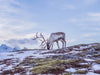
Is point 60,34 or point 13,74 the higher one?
point 60,34

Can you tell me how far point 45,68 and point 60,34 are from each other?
20.0 metres

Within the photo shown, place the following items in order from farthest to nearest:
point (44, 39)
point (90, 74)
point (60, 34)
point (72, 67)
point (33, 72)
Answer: point (44, 39)
point (60, 34)
point (72, 67)
point (33, 72)
point (90, 74)

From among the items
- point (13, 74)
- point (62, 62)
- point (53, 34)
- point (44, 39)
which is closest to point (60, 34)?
point (53, 34)

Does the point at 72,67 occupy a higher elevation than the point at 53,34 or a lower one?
lower

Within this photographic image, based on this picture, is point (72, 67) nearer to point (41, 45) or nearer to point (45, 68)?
point (45, 68)

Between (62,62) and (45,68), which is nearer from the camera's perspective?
(45,68)

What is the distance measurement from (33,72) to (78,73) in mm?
3309

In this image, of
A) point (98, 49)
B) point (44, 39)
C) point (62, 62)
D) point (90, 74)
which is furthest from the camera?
point (44, 39)

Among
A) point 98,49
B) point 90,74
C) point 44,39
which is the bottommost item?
point 90,74

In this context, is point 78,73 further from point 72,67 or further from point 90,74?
point 72,67

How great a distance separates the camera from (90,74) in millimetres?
11883

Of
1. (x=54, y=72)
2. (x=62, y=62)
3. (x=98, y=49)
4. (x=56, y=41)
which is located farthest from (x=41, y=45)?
(x=54, y=72)

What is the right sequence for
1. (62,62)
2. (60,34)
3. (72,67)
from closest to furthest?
(72,67) → (62,62) → (60,34)

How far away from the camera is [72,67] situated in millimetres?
13867
